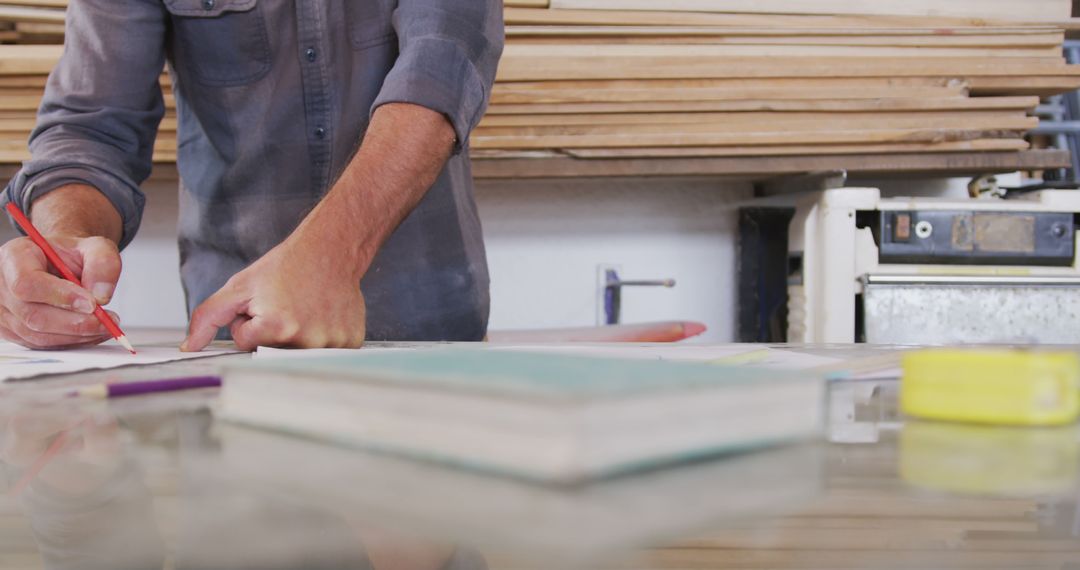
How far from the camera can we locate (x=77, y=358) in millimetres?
1022

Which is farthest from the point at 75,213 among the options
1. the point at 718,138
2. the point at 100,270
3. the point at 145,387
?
the point at 718,138

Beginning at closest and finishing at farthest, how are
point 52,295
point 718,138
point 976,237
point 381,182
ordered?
point 52,295, point 381,182, point 976,237, point 718,138

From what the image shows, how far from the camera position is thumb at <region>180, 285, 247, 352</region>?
3.55 feet

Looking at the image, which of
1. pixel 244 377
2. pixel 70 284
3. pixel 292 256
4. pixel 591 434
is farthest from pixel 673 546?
pixel 70 284

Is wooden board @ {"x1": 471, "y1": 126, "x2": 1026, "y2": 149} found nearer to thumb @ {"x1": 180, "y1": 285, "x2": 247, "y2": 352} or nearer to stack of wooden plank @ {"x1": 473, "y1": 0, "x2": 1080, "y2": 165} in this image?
stack of wooden plank @ {"x1": 473, "y1": 0, "x2": 1080, "y2": 165}

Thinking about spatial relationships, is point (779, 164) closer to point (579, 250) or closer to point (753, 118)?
point (753, 118)

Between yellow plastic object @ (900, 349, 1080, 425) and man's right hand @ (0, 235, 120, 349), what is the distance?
0.98 m

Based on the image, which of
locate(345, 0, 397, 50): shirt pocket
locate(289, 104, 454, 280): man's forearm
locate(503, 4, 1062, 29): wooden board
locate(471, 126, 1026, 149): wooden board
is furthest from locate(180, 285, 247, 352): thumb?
locate(503, 4, 1062, 29): wooden board

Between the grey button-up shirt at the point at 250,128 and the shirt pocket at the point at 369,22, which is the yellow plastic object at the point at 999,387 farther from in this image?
the shirt pocket at the point at 369,22

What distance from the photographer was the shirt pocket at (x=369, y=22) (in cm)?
169

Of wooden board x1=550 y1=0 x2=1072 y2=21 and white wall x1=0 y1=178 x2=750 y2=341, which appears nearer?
wooden board x1=550 y1=0 x2=1072 y2=21

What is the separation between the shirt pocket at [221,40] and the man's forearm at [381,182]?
0.47m

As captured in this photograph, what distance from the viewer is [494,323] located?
287 centimetres

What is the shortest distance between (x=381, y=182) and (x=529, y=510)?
104cm
